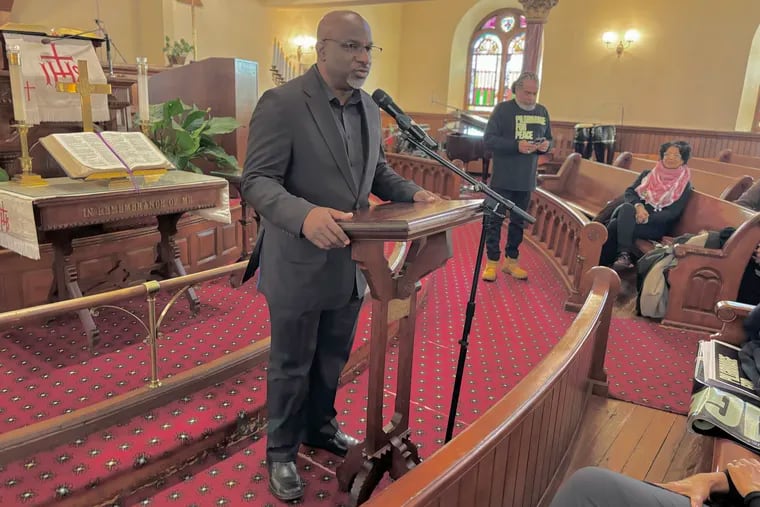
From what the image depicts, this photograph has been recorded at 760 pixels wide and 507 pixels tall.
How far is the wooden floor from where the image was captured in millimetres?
2256

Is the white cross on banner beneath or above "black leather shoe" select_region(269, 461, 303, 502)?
above

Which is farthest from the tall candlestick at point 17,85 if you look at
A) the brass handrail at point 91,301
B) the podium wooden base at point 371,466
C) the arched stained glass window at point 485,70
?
the arched stained glass window at point 485,70

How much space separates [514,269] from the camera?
4.78m

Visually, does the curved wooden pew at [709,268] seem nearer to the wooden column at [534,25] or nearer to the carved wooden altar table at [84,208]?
the carved wooden altar table at [84,208]

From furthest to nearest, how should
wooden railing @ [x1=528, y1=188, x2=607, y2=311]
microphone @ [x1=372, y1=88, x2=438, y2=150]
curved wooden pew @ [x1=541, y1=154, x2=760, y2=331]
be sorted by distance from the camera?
wooden railing @ [x1=528, y1=188, x2=607, y2=311] → curved wooden pew @ [x1=541, y1=154, x2=760, y2=331] → microphone @ [x1=372, y1=88, x2=438, y2=150]

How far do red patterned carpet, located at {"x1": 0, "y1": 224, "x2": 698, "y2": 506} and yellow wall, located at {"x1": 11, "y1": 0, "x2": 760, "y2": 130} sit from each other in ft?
22.2

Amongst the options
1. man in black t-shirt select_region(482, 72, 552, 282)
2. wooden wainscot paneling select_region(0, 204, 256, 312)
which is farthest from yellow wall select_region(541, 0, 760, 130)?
wooden wainscot paneling select_region(0, 204, 256, 312)

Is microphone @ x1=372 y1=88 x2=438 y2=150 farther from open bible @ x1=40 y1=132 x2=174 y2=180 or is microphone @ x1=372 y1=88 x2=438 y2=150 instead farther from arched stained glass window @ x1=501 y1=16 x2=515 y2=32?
arched stained glass window @ x1=501 y1=16 x2=515 y2=32

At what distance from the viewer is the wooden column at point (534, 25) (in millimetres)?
10141

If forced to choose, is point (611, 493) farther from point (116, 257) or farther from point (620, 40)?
point (620, 40)

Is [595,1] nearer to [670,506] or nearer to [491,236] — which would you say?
[491,236]

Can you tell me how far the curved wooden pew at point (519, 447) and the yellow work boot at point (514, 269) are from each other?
2197 millimetres

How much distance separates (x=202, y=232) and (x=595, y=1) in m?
10.2

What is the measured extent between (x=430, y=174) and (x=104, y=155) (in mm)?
5395
